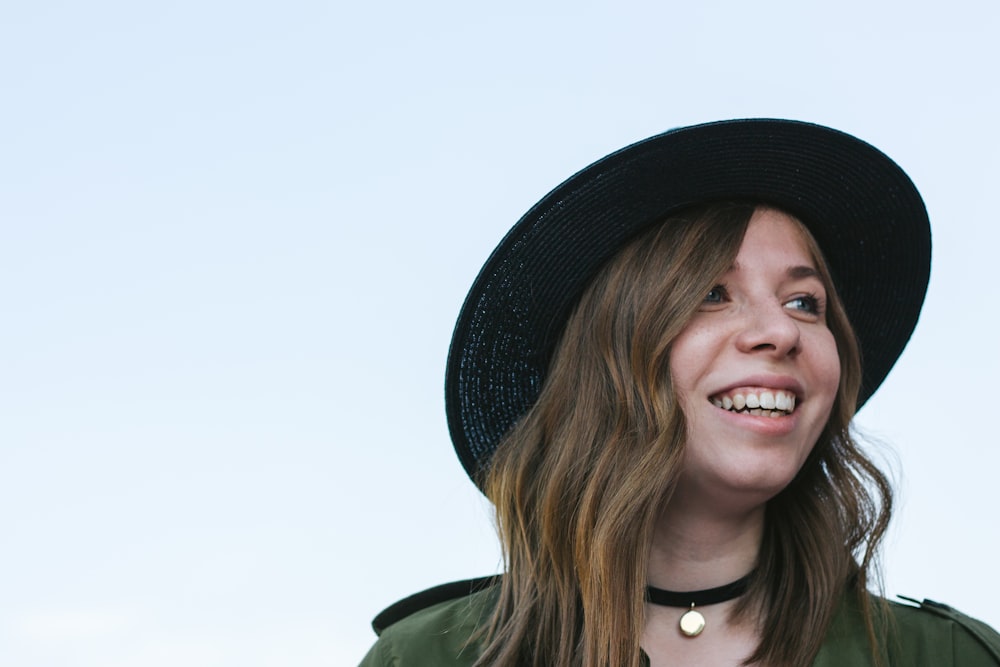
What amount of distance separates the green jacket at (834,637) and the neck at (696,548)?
250mm

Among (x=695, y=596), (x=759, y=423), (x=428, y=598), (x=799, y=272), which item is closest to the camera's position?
(x=759, y=423)

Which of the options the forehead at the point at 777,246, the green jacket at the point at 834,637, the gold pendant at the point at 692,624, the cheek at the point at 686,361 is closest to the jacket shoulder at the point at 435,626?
the green jacket at the point at 834,637

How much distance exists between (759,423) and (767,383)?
83 millimetres

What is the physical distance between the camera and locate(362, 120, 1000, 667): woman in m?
2.56

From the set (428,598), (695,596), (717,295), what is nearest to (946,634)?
(695,596)

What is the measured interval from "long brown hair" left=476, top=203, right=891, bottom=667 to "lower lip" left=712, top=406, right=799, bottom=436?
10cm

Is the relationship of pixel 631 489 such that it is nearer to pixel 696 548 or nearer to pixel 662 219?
pixel 696 548

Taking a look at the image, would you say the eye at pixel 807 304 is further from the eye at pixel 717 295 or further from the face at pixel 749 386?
the eye at pixel 717 295

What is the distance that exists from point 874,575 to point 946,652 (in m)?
0.24

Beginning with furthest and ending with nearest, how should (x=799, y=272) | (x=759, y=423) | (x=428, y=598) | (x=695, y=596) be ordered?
(x=428, y=598) → (x=799, y=272) → (x=695, y=596) → (x=759, y=423)

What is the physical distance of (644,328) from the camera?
8.62 ft

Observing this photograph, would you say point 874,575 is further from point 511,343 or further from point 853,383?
point 511,343

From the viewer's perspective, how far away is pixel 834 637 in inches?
101

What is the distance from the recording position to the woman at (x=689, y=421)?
256 cm
